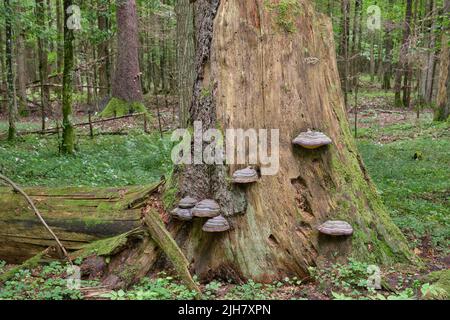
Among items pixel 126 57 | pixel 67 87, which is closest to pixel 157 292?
pixel 67 87

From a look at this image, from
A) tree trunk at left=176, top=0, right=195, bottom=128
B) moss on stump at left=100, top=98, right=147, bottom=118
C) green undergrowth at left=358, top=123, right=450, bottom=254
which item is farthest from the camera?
moss on stump at left=100, top=98, right=147, bottom=118

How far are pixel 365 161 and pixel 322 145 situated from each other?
844 centimetres

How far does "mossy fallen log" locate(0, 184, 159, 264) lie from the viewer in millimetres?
5520

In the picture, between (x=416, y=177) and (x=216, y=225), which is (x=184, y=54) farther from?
(x=416, y=177)

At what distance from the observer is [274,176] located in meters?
4.93

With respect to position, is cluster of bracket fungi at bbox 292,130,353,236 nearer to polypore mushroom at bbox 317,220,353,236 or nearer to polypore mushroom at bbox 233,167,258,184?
polypore mushroom at bbox 317,220,353,236

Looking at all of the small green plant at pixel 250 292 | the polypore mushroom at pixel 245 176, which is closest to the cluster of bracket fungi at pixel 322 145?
the polypore mushroom at pixel 245 176

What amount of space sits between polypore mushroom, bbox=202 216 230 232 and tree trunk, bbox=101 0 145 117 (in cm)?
1556

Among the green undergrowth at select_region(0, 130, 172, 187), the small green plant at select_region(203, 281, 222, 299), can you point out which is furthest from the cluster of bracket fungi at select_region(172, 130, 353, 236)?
the green undergrowth at select_region(0, 130, 172, 187)

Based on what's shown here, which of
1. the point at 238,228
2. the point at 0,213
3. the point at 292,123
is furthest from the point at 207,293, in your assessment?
the point at 0,213

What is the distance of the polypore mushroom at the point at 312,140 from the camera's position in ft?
16.0

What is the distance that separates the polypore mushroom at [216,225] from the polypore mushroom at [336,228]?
109 cm

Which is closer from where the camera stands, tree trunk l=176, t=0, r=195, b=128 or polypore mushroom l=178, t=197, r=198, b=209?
polypore mushroom l=178, t=197, r=198, b=209

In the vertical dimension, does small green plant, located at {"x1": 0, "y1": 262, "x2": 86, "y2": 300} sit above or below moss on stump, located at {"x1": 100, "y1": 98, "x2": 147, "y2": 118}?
below
